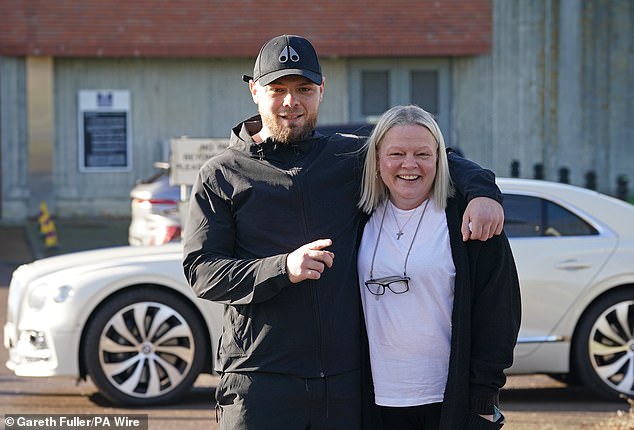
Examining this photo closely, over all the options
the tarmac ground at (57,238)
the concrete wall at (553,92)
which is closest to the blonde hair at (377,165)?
the tarmac ground at (57,238)

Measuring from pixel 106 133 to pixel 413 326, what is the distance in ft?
58.4

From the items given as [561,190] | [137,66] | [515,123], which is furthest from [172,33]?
[561,190]

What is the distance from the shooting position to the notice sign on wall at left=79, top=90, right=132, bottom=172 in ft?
67.7

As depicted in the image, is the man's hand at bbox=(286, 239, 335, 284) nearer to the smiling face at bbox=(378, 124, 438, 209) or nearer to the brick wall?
the smiling face at bbox=(378, 124, 438, 209)

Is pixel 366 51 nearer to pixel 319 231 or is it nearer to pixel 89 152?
pixel 89 152

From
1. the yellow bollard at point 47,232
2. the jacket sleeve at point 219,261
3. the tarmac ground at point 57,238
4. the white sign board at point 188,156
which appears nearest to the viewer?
the jacket sleeve at point 219,261

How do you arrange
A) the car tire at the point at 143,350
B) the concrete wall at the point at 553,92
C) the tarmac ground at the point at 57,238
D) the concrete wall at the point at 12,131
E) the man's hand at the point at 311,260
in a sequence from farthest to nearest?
the concrete wall at the point at 553,92, the concrete wall at the point at 12,131, the tarmac ground at the point at 57,238, the car tire at the point at 143,350, the man's hand at the point at 311,260

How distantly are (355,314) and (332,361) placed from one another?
0.16 meters

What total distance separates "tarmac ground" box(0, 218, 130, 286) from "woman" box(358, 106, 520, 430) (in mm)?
11434

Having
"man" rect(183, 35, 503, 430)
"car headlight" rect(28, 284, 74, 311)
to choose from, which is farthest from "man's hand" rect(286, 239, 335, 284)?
"car headlight" rect(28, 284, 74, 311)

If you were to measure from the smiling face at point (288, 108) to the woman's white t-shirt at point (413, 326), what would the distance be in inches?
19.2

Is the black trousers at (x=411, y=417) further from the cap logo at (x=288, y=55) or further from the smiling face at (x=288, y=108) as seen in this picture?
the cap logo at (x=288, y=55)

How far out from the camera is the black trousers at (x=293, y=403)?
343 centimetres
